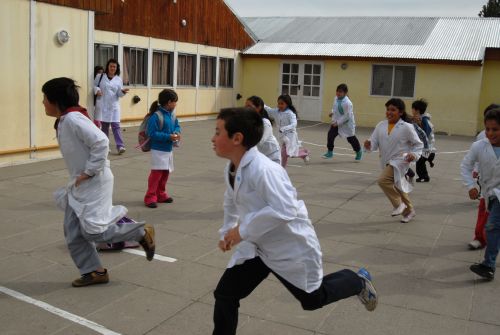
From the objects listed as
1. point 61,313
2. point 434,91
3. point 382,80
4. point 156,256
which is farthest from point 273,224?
point 382,80

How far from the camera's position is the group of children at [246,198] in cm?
309

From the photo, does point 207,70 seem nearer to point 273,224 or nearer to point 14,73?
point 14,73

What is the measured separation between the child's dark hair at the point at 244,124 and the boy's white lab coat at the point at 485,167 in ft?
9.54

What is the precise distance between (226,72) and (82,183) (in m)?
Answer: 18.7

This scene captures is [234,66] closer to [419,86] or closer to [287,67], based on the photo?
[287,67]

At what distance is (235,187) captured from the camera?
3.15m

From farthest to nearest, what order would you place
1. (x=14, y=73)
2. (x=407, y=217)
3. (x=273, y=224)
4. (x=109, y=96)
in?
(x=109, y=96) < (x=14, y=73) < (x=407, y=217) < (x=273, y=224)

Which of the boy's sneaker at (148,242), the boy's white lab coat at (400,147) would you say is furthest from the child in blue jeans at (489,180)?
the boy's sneaker at (148,242)

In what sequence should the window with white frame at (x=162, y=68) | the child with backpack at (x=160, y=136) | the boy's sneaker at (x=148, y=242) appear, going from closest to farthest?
the boy's sneaker at (x=148, y=242)
the child with backpack at (x=160, y=136)
the window with white frame at (x=162, y=68)

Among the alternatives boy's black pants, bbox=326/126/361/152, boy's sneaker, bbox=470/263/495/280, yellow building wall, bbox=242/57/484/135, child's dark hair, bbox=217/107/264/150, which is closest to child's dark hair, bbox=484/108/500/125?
boy's sneaker, bbox=470/263/495/280

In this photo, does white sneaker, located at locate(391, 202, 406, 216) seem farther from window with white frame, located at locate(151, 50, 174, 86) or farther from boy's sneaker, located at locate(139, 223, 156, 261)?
window with white frame, located at locate(151, 50, 174, 86)

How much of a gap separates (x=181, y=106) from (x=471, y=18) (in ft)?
43.5

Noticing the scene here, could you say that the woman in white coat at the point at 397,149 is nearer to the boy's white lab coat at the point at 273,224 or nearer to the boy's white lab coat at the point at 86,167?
the boy's white lab coat at the point at 86,167

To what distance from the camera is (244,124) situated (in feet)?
10.3
